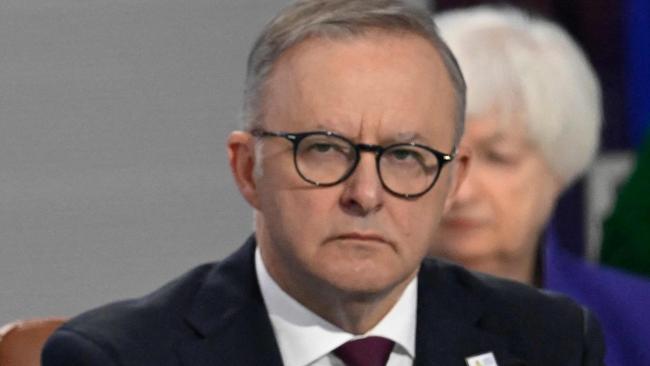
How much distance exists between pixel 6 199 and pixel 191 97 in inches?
22.8

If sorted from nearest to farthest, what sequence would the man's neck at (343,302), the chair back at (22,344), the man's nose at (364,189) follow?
the man's nose at (364,189) < the man's neck at (343,302) < the chair back at (22,344)

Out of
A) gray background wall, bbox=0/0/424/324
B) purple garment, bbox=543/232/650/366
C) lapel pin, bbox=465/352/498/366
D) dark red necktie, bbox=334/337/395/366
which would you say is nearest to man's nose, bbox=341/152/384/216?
dark red necktie, bbox=334/337/395/366

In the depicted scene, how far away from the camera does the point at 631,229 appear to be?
13.4 feet

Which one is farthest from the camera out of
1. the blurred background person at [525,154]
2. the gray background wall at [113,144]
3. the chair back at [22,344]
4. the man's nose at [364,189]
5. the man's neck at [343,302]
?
the gray background wall at [113,144]

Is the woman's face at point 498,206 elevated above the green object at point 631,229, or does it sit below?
above

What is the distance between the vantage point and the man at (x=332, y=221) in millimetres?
2262

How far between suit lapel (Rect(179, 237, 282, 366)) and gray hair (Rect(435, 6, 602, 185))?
127cm

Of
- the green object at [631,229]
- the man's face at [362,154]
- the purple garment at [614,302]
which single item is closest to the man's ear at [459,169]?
the man's face at [362,154]

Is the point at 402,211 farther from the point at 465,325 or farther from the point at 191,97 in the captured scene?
the point at 191,97

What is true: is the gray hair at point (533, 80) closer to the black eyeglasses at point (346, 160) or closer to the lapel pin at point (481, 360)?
→ the lapel pin at point (481, 360)

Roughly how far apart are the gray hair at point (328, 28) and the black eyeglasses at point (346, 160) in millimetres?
103

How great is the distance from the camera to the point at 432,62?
2.34m

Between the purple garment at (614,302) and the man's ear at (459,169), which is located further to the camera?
the purple garment at (614,302)

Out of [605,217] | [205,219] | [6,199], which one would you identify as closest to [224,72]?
[205,219]
